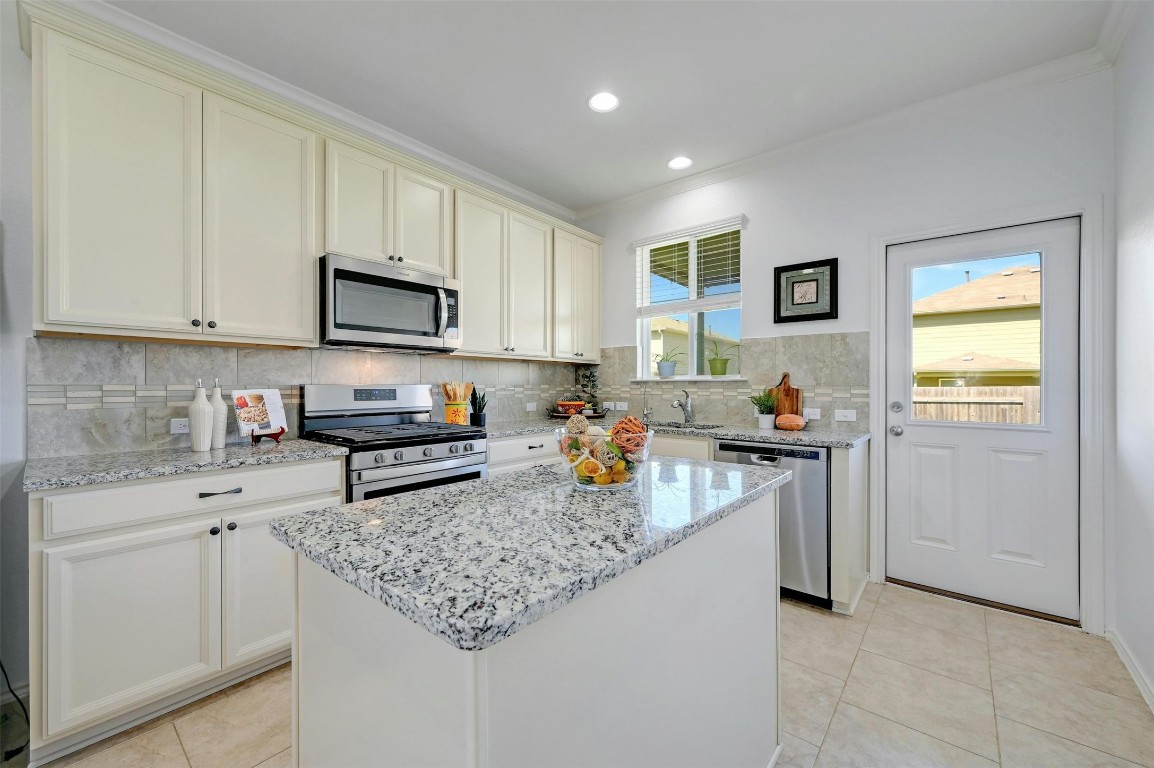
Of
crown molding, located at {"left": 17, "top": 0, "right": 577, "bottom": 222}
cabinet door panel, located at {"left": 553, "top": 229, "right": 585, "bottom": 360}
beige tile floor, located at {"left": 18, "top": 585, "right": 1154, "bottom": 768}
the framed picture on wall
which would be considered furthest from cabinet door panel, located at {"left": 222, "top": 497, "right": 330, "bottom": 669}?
the framed picture on wall

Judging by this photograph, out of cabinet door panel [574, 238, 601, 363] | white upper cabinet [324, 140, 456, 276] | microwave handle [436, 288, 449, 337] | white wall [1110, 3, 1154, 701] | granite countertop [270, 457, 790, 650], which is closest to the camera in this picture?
granite countertop [270, 457, 790, 650]

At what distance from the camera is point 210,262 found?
6.77ft

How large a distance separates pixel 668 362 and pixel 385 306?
2097mm

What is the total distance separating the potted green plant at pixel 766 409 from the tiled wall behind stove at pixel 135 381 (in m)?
2.42

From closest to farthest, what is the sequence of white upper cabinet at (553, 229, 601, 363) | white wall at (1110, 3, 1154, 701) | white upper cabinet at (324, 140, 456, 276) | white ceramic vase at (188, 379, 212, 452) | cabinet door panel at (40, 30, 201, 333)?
1. cabinet door panel at (40, 30, 201, 333)
2. white wall at (1110, 3, 1154, 701)
3. white ceramic vase at (188, 379, 212, 452)
4. white upper cabinet at (324, 140, 456, 276)
5. white upper cabinet at (553, 229, 601, 363)

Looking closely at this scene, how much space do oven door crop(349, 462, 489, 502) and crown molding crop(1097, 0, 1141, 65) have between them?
337 centimetres

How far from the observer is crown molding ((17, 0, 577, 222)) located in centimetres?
173

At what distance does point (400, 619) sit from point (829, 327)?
303 centimetres

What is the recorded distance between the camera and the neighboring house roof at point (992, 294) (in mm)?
2504

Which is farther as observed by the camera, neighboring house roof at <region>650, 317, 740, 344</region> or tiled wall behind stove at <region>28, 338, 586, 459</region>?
neighboring house roof at <region>650, 317, 740, 344</region>

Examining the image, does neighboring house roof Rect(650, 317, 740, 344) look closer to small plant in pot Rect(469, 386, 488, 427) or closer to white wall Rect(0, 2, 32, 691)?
small plant in pot Rect(469, 386, 488, 427)

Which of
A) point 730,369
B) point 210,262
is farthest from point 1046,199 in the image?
point 210,262

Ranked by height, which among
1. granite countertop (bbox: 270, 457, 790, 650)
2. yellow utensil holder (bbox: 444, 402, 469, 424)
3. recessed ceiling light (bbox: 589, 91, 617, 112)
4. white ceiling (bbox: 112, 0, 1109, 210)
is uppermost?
white ceiling (bbox: 112, 0, 1109, 210)

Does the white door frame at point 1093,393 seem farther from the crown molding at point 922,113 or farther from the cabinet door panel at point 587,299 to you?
the cabinet door panel at point 587,299
